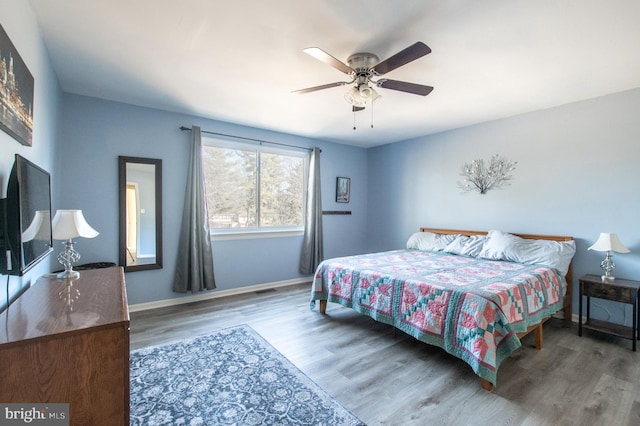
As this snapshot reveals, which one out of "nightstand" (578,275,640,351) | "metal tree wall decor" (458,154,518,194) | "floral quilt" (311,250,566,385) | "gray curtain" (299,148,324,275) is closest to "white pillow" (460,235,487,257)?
"floral quilt" (311,250,566,385)

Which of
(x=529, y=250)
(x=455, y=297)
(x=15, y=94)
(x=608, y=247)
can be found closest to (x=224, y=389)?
(x=455, y=297)

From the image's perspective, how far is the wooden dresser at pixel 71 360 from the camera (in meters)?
1.03

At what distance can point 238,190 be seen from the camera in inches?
170

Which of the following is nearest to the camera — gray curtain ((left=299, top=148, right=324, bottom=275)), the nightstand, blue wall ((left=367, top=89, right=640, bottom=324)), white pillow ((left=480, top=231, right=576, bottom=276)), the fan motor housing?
the fan motor housing

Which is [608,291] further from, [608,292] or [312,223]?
[312,223]

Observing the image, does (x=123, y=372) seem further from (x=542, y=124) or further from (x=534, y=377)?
(x=542, y=124)

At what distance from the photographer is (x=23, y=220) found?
4.80 feet

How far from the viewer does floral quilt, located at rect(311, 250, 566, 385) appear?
6.84 ft

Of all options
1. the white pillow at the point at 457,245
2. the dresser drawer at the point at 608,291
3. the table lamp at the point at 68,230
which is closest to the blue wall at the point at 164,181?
the table lamp at the point at 68,230

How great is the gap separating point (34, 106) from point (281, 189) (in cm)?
305

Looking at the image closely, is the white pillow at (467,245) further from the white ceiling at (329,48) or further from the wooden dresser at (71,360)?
the wooden dresser at (71,360)

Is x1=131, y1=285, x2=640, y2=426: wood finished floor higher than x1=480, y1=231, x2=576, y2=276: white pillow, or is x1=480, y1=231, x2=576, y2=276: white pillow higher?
x1=480, y1=231, x2=576, y2=276: white pillow

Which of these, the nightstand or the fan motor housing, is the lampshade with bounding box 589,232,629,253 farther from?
the fan motor housing

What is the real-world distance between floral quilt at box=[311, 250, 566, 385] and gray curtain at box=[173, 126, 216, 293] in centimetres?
154
